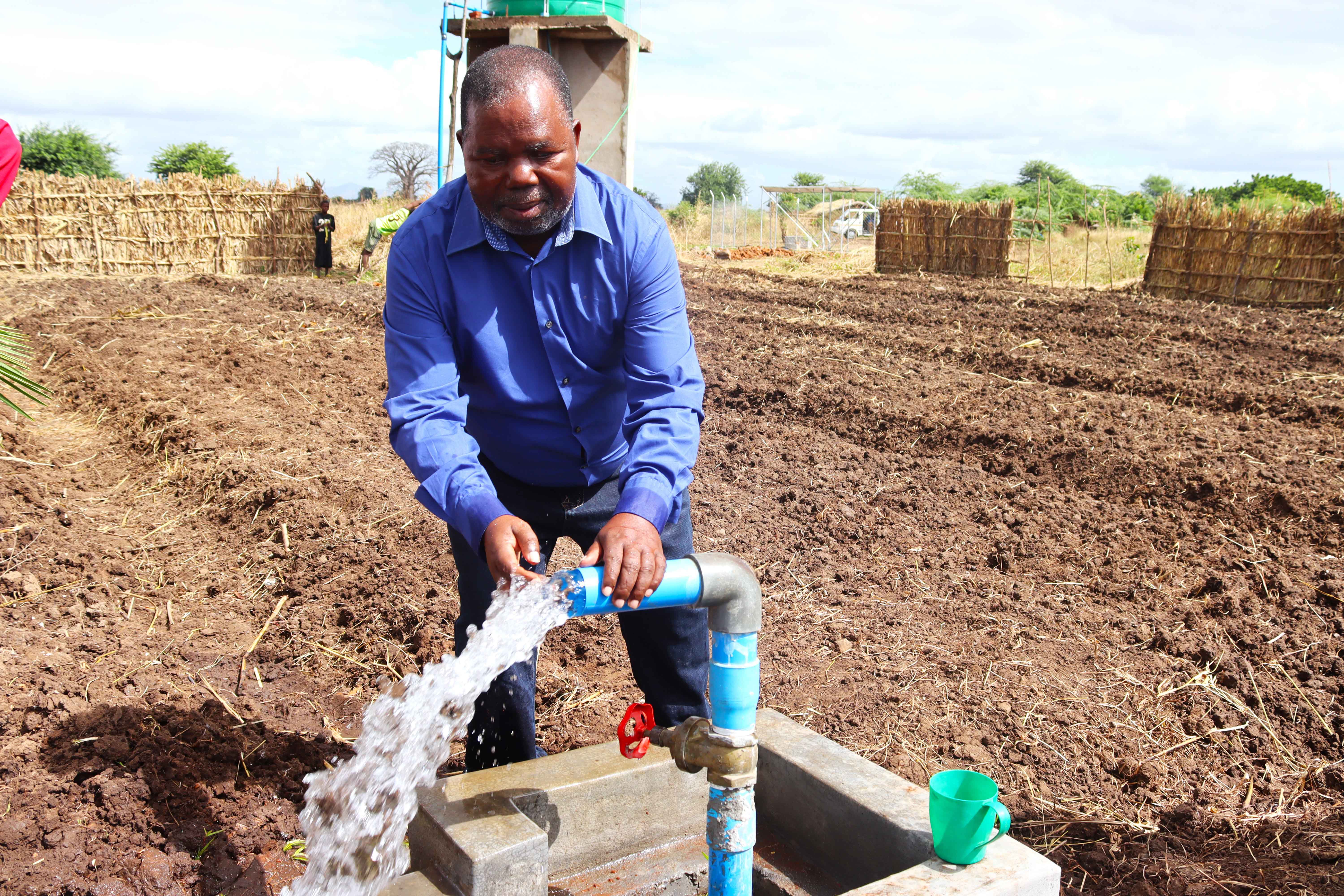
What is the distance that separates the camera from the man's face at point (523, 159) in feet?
6.19

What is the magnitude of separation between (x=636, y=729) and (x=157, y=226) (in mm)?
16200

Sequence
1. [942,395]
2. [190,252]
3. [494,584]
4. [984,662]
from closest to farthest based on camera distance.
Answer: [494,584] < [984,662] < [942,395] < [190,252]

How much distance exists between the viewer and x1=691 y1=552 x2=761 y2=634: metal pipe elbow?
1.78 m

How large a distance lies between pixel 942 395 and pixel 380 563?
14.0ft

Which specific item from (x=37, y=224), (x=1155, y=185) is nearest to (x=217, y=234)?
(x=37, y=224)

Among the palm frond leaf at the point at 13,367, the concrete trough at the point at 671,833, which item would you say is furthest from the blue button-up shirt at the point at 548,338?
the palm frond leaf at the point at 13,367

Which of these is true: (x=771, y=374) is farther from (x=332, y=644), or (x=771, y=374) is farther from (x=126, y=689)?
(x=126, y=689)

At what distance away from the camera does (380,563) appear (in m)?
4.23

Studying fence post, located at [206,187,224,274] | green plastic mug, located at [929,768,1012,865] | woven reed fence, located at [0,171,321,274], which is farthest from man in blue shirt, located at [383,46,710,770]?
fence post, located at [206,187,224,274]

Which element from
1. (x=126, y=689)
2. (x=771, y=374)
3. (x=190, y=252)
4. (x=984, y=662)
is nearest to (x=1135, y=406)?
(x=771, y=374)

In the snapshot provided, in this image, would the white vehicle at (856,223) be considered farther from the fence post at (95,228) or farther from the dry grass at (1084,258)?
the fence post at (95,228)

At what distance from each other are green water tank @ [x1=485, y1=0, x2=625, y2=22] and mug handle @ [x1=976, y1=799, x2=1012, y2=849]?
35.8 feet

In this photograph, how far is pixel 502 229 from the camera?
81.3 inches

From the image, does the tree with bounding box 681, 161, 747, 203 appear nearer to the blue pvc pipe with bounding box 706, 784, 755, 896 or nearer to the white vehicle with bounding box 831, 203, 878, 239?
the white vehicle with bounding box 831, 203, 878, 239
